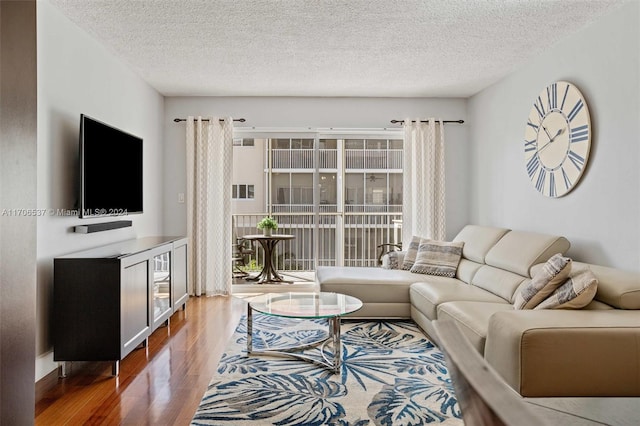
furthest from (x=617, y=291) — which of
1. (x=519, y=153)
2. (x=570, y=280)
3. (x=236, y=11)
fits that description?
(x=236, y=11)

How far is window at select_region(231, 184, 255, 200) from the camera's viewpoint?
5770 millimetres

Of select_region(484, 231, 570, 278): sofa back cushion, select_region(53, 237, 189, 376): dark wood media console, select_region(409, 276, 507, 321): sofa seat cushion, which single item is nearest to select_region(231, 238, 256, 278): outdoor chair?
select_region(409, 276, 507, 321): sofa seat cushion

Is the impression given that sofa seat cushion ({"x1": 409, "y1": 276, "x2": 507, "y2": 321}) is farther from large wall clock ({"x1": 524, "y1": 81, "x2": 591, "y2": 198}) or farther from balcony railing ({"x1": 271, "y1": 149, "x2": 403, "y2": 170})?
balcony railing ({"x1": 271, "y1": 149, "x2": 403, "y2": 170})

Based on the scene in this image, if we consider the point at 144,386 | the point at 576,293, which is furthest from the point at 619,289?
the point at 144,386

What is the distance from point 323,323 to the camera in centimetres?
417

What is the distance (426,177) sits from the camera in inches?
218

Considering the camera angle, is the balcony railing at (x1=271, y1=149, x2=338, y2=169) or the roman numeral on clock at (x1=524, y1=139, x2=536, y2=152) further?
the balcony railing at (x1=271, y1=149, x2=338, y2=169)

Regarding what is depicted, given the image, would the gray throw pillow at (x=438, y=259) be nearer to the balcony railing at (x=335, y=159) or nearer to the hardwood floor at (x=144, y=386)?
the balcony railing at (x=335, y=159)

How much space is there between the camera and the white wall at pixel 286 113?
559 cm

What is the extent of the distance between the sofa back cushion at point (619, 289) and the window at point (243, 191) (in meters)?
3.98

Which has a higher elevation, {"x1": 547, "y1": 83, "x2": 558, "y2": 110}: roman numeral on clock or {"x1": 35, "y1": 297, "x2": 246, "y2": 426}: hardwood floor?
{"x1": 547, "y1": 83, "x2": 558, "y2": 110}: roman numeral on clock

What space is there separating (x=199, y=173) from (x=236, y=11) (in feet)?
8.80

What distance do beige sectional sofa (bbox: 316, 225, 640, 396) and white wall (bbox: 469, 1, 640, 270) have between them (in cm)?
26

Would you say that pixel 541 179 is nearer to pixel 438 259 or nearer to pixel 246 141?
pixel 438 259
